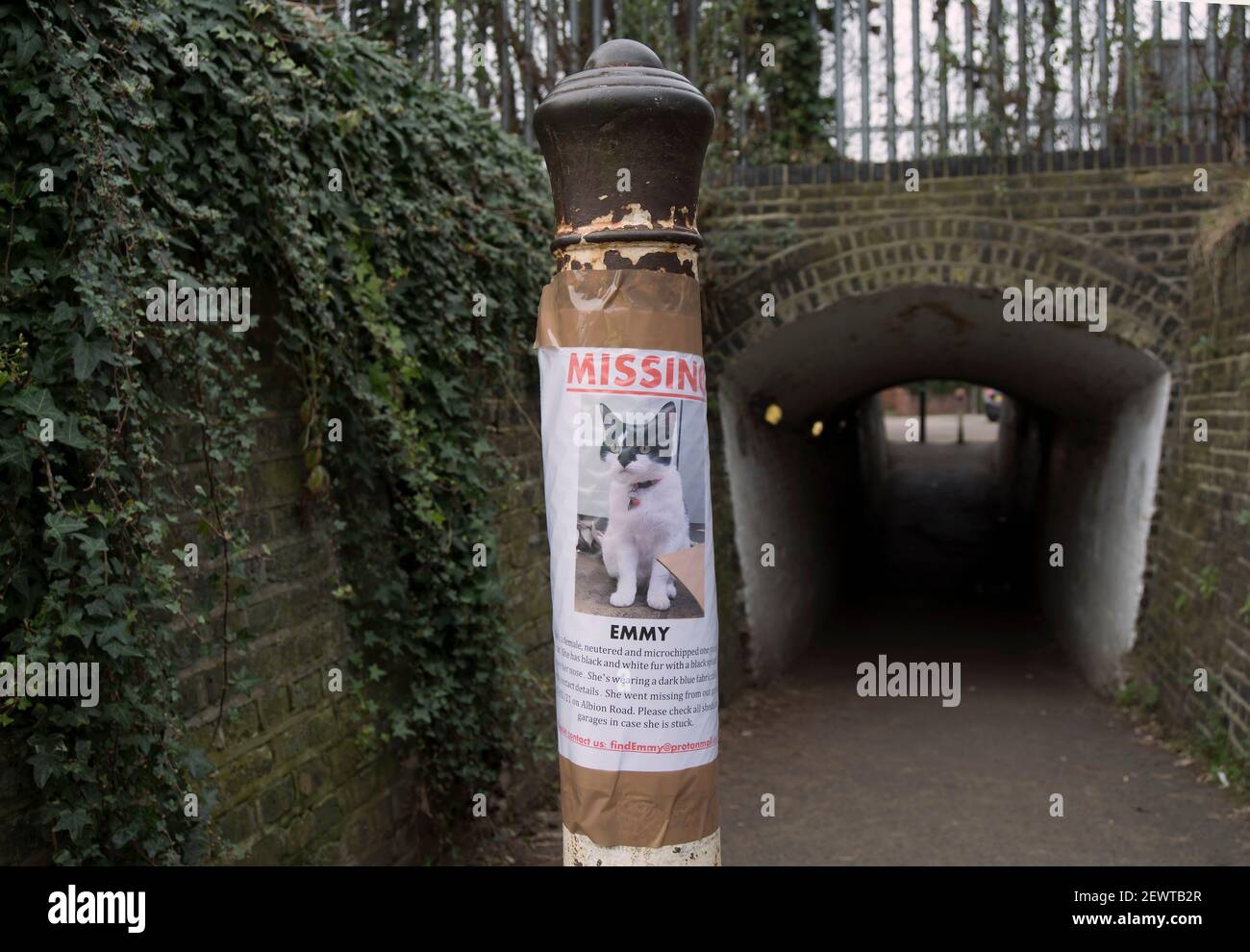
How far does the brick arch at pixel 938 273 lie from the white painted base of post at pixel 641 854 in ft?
20.0

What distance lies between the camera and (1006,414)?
1958 cm

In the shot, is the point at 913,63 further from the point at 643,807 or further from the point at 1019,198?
the point at 643,807

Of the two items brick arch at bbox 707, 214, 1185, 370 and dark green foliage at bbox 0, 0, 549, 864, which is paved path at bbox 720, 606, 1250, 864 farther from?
brick arch at bbox 707, 214, 1185, 370

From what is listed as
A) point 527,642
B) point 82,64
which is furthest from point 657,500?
point 527,642

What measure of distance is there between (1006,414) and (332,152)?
17.3 m

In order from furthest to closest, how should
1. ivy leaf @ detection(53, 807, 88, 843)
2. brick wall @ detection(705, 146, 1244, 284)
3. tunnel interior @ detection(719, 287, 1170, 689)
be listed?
tunnel interior @ detection(719, 287, 1170, 689)
brick wall @ detection(705, 146, 1244, 284)
ivy leaf @ detection(53, 807, 88, 843)

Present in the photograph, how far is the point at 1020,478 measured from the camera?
1716cm

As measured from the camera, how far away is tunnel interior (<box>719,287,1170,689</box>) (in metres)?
8.24

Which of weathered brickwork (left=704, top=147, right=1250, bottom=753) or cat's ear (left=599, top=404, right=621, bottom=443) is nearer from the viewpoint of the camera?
cat's ear (left=599, top=404, right=621, bottom=443)

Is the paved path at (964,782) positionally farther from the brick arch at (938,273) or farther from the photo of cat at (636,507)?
the photo of cat at (636,507)

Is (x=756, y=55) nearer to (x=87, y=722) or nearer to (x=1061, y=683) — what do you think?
(x=1061, y=683)
